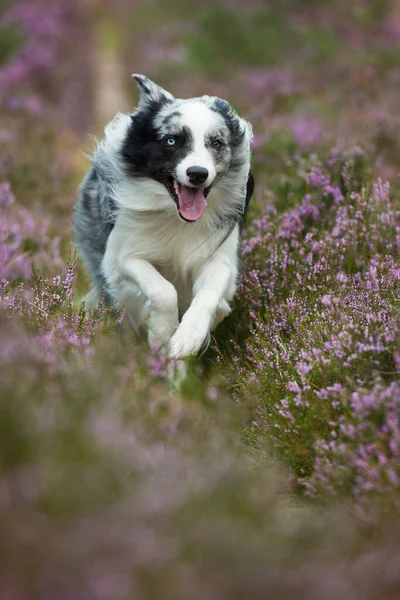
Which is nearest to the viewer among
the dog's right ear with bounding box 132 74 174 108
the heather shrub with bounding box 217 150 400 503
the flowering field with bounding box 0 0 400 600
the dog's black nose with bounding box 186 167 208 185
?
the flowering field with bounding box 0 0 400 600

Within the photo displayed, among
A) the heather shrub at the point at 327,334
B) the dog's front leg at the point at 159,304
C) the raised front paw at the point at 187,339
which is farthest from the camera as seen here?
the dog's front leg at the point at 159,304

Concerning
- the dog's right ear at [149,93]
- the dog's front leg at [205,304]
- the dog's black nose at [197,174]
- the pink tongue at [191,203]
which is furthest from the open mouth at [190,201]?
the dog's right ear at [149,93]

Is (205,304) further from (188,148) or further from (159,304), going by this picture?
(188,148)

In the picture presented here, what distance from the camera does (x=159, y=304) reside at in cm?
475

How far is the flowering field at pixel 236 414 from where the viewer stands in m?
2.12

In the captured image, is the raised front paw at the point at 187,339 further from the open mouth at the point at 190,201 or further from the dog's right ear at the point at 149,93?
the dog's right ear at the point at 149,93

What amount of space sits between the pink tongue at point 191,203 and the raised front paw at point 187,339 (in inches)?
27.2

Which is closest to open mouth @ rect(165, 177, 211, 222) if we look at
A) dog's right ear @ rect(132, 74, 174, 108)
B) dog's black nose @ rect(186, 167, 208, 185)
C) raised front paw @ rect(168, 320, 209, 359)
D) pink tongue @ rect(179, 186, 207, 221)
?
pink tongue @ rect(179, 186, 207, 221)

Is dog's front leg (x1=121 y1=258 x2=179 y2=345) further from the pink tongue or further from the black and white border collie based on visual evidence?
the pink tongue

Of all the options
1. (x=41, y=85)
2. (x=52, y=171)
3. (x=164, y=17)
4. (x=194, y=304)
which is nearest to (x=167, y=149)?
(x=194, y=304)

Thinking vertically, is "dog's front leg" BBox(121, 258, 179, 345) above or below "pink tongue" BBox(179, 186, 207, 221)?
below

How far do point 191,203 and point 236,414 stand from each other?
6.59 ft

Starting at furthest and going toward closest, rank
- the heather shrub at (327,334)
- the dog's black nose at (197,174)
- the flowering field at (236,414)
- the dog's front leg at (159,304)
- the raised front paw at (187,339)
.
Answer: the dog's front leg at (159,304) < the dog's black nose at (197,174) < the raised front paw at (187,339) < the heather shrub at (327,334) < the flowering field at (236,414)

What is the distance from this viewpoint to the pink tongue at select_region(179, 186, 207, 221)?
15.9 ft
